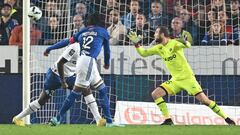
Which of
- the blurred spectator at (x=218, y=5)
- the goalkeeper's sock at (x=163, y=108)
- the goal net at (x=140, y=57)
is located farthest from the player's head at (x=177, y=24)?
the goalkeeper's sock at (x=163, y=108)

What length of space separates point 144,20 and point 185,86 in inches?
125

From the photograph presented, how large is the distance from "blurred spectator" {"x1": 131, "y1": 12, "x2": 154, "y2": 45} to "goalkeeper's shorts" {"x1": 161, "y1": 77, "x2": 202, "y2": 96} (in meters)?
2.79

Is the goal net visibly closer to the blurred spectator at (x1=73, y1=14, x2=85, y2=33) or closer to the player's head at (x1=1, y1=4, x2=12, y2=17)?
the blurred spectator at (x1=73, y1=14, x2=85, y2=33)

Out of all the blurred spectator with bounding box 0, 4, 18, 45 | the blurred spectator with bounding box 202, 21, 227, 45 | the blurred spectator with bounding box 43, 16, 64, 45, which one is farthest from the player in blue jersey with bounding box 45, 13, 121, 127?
the blurred spectator with bounding box 0, 4, 18, 45

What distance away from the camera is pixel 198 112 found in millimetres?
16594

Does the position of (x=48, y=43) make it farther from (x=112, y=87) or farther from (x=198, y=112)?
(x=198, y=112)

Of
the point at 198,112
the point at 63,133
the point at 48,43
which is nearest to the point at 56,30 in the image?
the point at 48,43

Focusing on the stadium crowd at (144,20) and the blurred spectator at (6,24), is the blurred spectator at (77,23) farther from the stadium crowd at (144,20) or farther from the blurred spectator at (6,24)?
the blurred spectator at (6,24)

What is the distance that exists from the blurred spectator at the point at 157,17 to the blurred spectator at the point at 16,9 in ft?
10.5

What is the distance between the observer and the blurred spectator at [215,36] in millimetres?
16922

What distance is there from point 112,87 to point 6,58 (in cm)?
244

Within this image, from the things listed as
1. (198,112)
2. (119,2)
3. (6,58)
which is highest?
(119,2)

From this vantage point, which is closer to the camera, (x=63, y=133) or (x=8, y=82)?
(x=63, y=133)

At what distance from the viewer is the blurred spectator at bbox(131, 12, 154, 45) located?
17.2 metres
